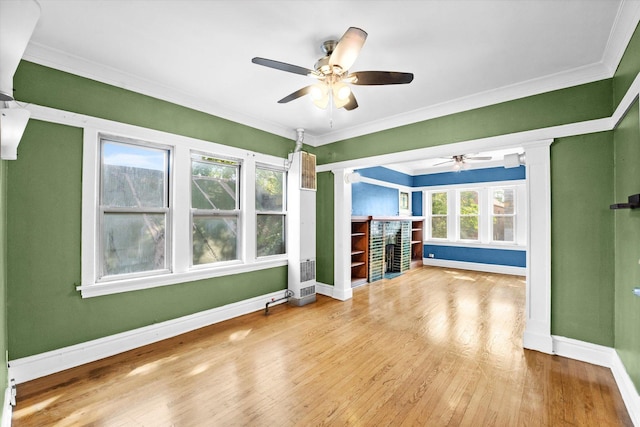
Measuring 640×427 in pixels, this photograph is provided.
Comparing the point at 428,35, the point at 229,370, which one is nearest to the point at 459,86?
the point at 428,35

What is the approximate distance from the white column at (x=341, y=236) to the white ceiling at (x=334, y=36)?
159cm

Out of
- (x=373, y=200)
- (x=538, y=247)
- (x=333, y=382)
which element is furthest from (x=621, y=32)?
(x=373, y=200)

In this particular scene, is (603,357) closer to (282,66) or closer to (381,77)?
(381,77)

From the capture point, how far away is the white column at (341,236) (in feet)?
15.1

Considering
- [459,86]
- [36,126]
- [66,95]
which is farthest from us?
[459,86]

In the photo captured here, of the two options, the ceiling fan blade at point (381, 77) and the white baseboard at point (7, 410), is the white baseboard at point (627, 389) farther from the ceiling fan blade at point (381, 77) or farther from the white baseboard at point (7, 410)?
the white baseboard at point (7, 410)

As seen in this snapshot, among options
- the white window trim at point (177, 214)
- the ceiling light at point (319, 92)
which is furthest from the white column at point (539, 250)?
the white window trim at point (177, 214)

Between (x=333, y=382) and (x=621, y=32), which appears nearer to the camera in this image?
(x=621, y=32)

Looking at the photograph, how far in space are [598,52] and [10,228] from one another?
5.07 m

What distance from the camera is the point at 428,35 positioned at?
7.19 ft

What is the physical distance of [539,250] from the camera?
2.85 metres

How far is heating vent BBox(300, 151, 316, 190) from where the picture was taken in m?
4.37

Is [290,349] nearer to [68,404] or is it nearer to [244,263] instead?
[244,263]

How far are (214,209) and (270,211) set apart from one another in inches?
36.0
